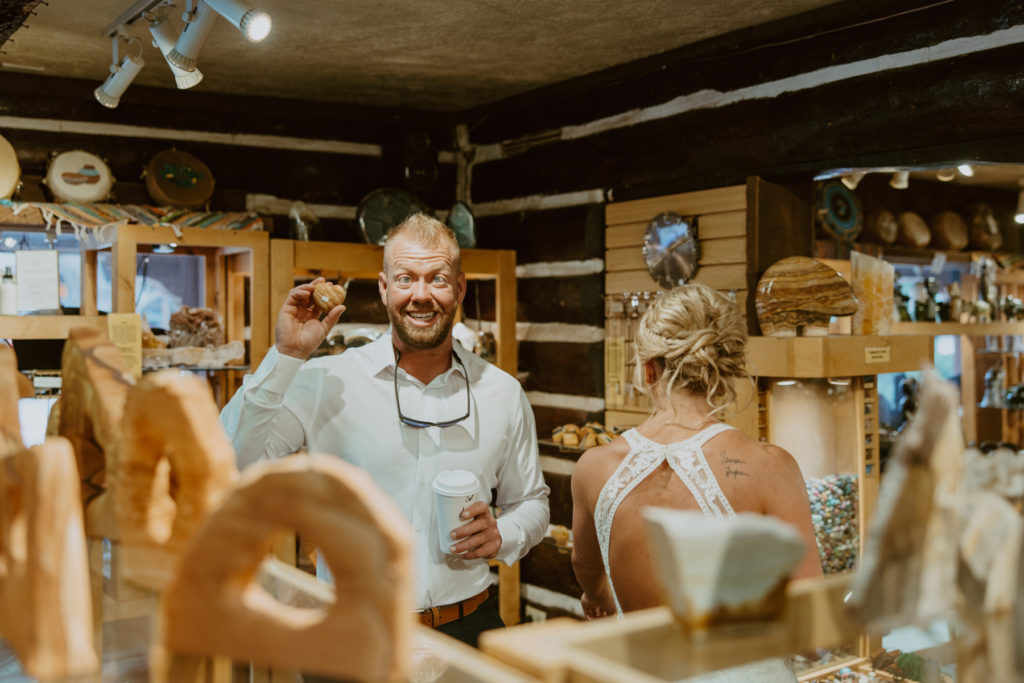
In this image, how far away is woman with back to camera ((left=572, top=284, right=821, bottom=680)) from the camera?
7.45ft

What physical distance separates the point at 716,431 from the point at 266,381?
1.18m

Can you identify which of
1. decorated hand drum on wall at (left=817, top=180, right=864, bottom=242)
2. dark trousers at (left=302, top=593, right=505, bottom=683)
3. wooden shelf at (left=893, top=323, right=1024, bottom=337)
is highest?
decorated hand drum on wall at (left=817, top=180, right=864, bottom=242)

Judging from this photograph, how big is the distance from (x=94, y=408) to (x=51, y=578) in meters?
0.25

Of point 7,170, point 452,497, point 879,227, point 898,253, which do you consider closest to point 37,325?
point 7,170

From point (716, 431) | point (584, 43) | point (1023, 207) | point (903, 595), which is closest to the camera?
point (903, 595)

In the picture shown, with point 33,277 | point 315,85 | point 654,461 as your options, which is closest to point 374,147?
point 315,85

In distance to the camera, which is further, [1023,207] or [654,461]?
[1023,207]

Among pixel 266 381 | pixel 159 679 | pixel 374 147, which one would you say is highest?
pixel 374 147

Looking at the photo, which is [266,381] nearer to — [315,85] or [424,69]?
[424,69]

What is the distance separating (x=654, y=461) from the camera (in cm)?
236

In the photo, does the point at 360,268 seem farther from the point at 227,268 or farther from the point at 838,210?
the point at 838,210

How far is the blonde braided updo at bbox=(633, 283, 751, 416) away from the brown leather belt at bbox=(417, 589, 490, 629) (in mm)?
890

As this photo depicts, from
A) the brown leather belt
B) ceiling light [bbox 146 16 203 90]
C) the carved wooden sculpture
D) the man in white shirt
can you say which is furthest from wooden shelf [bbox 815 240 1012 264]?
the carved wooden sculpture

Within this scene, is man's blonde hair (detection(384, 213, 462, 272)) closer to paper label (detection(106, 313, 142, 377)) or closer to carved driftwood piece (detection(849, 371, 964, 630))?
paper label (detection(106, 313, 142, 377))
